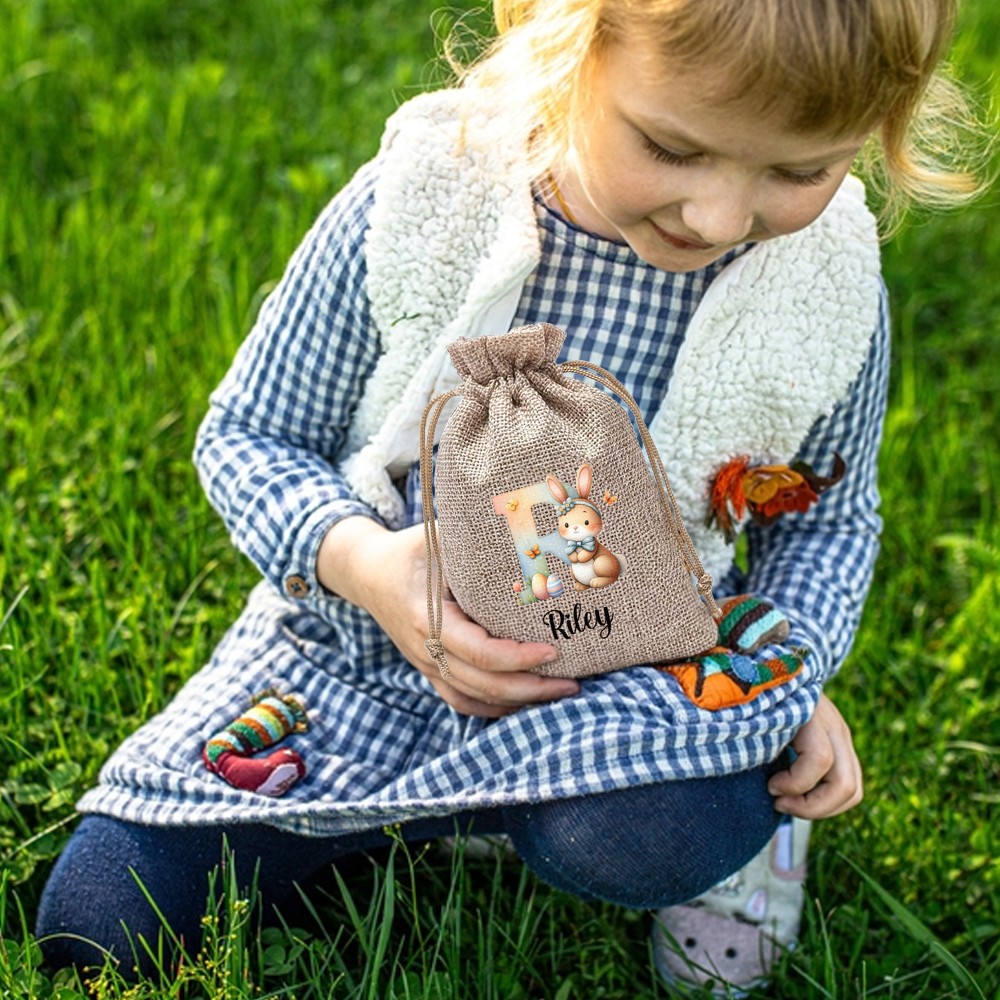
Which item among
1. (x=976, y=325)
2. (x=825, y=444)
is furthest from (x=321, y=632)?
(x=976, y=325)

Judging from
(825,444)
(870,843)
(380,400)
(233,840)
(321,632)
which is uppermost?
(380,400)

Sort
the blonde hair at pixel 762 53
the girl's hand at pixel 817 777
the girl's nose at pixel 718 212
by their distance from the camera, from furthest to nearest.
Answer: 1. the girl's hand at pixel 817 777
2. the girl's nose at pixel 718 212
3. the blonde hair at pixel 762 53

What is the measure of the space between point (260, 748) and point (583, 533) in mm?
540

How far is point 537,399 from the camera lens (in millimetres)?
1571

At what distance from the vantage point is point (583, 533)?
1562 mm

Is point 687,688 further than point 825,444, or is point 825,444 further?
point 825,444

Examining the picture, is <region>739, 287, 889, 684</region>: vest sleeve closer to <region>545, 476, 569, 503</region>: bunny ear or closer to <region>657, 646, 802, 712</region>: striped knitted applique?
<region>657, 646, 802, 712</region>: striped knitted applique

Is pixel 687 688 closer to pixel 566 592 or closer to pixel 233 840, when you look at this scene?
pixel 566 592

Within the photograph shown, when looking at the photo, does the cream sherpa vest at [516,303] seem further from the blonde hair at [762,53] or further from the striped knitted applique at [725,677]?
the striped knitted applique at [725,677]

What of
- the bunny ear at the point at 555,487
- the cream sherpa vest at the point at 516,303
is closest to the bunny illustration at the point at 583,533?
the bunny ear at the point at 555,487

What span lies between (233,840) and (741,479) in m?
0.76

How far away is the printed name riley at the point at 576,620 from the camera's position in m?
1.60

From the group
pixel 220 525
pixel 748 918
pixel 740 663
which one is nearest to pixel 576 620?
pixel 740 663

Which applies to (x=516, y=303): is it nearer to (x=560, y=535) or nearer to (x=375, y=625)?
(x=560, y=535)
